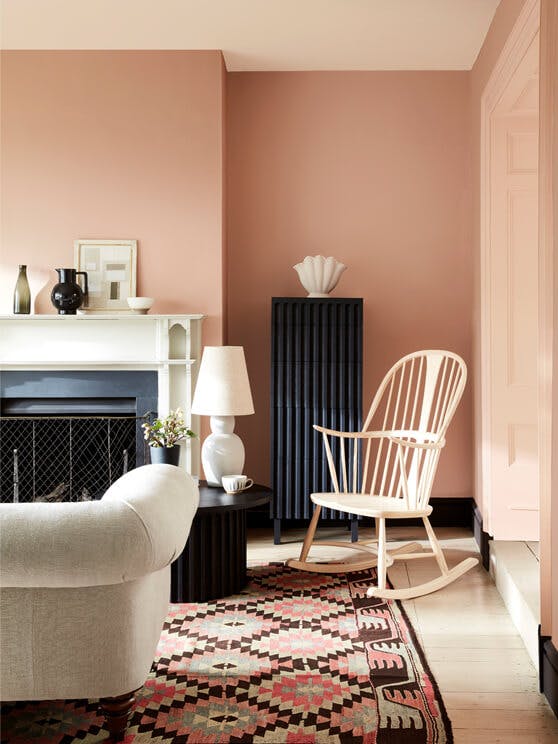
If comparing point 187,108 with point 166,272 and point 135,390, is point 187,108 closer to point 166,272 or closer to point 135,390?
point 166,272

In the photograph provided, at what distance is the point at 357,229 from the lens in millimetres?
4652

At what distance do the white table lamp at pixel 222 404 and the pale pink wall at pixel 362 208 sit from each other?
3.79 feet

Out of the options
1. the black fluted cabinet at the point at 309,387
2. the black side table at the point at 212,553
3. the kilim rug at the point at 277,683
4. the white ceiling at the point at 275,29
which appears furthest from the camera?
the black fluted cabinet at the point at 309,387

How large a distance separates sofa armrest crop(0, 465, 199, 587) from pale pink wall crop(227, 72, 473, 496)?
9.55 feet

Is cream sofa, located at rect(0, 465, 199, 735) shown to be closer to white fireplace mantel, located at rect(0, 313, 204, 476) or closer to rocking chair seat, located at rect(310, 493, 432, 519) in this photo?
rocking chair seat, located at rect(310, 493, 432, 519)

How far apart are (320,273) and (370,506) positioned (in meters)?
1.53

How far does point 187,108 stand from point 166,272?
99cm

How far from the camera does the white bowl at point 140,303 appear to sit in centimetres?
414

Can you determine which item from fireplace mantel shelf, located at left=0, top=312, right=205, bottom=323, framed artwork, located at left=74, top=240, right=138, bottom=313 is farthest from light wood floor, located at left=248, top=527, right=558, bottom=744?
framed artwork, located at left=74, top=240, right=138, bottom=313

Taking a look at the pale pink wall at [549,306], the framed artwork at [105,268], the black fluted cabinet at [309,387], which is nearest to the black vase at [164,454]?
the black fluted cabinet at [309,387]

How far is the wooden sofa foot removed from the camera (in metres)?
1.95

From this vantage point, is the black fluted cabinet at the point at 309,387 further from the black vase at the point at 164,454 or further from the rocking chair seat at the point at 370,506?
the black vase at the point at 164,454

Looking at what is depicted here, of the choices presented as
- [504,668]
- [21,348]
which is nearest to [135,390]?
[21,348]

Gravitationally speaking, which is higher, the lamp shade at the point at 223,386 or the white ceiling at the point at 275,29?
the white ceiling at the point at 275,29
